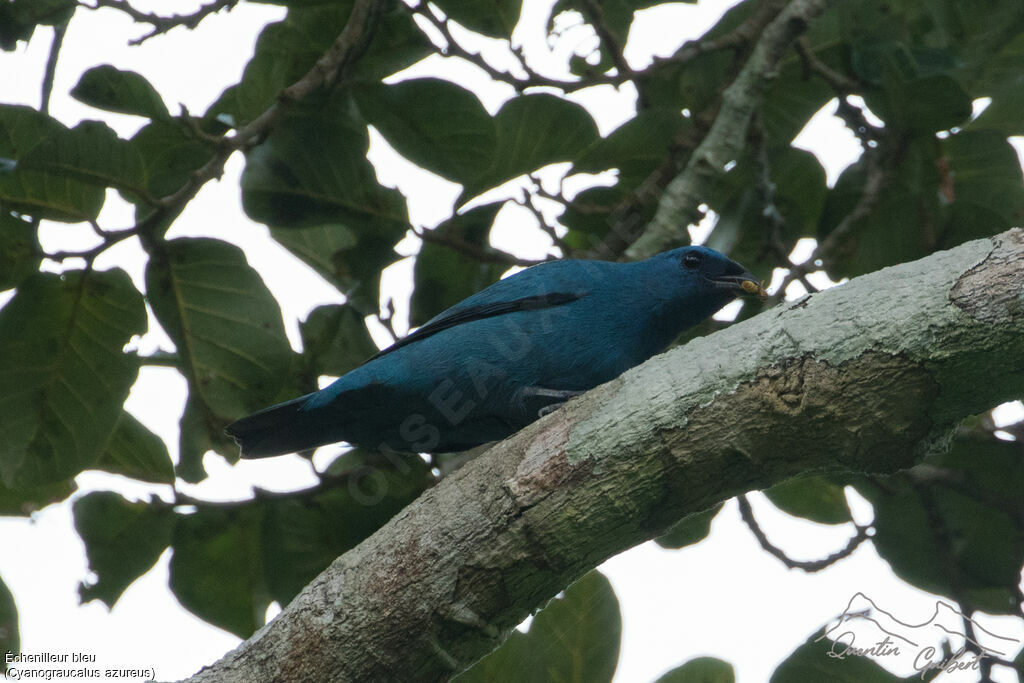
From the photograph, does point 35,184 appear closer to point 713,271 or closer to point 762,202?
point 713,271

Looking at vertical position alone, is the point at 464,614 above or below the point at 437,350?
below

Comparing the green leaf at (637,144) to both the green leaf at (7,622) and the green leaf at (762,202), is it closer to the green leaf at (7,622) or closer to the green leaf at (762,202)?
the green leaf at (762,202)

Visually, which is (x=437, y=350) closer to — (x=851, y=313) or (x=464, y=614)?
(x=464, y=614)

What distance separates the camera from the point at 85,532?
4.53m

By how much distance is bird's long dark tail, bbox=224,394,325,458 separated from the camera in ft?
14.2

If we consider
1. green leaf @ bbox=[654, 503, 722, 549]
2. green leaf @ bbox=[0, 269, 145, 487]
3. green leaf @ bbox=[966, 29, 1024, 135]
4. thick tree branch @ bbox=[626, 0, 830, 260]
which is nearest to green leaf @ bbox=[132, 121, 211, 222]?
green leaf @ bbox=[0, 269, 145, 487]

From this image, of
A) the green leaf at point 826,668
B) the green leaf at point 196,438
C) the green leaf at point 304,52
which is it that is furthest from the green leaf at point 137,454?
the green leaf at point 826,668

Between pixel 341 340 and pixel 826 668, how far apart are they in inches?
98.6

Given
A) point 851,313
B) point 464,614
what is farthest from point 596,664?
point 851,313

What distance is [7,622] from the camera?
4027 mm

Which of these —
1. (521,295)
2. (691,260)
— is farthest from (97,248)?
(691,260)

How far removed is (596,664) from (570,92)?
2.41 m

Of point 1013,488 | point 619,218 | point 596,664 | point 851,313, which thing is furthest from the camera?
point 619,218

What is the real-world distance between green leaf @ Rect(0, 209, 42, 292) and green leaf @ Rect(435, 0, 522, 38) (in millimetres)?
1902
